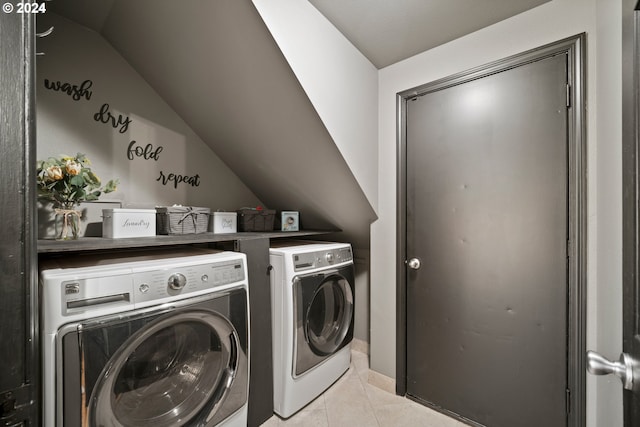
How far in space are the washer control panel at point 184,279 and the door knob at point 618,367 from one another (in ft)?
4.22

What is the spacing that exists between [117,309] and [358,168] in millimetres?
1449

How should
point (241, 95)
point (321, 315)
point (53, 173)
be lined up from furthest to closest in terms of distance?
point (321, 315)
point (241, 95)
point (53, 173)

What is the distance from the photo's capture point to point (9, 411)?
560 millimetres

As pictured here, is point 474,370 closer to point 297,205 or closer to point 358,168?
point 358,168

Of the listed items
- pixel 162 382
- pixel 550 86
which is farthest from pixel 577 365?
pixel 162 382

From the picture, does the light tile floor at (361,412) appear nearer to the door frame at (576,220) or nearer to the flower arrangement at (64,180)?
the door frame at (576,220)

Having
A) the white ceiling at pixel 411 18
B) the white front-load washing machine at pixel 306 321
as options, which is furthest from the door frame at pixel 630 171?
the white front-load washing machine at pixel 306 321

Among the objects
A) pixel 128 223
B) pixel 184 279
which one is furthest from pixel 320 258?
pixel 128 223

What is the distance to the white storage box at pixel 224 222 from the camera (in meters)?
1.92

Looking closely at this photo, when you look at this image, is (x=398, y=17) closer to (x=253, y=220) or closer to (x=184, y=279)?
(x=253, y=220)

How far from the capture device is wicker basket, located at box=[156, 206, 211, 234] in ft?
5.49

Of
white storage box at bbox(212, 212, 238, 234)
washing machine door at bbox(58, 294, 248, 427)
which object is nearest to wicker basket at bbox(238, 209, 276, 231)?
white storage box at bbox(212, 212, 238, 234)

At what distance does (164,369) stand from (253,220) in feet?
3.78

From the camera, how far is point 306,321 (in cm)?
169
